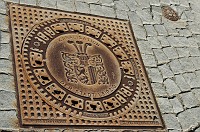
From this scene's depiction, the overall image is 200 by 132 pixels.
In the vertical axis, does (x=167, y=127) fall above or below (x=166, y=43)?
below

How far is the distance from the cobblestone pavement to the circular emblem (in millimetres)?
266

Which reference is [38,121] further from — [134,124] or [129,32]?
[129,32]

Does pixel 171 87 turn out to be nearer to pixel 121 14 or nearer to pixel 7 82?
pixel 121 14

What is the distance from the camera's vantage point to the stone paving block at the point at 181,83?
4172 mm

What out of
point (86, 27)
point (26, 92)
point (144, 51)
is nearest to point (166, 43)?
point (144, 51)

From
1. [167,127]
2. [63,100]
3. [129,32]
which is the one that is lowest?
[167,127]

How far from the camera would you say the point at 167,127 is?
3676 mm

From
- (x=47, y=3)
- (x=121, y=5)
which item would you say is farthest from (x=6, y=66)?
(x=121, y=5)

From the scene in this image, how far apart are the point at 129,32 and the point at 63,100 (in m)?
1.51

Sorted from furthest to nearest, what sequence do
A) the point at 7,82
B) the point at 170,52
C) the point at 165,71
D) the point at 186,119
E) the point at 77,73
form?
the point at 170,52 → the point at 165,71 → the point at 186,119 → the point at 77,73 → the point at 7,82

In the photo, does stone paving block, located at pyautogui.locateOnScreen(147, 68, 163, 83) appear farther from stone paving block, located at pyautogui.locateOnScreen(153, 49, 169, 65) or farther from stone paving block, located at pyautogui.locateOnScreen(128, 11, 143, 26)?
stone paving block, located at pyautogui.locateOnScreen(128, 11, 143, 26)

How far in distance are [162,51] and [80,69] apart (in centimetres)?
128

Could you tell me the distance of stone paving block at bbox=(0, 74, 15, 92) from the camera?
335 centimetres

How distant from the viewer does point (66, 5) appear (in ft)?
14.5
